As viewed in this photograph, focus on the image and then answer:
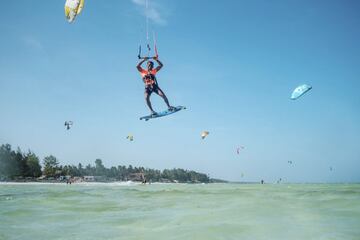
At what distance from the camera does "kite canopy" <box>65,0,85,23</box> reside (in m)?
11.9

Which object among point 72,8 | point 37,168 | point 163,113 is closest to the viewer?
point 72,8

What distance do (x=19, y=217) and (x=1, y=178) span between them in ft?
238

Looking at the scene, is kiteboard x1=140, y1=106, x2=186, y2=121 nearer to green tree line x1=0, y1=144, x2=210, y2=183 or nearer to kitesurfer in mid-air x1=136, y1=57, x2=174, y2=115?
kitesurfer in mid-air x1=136, y1=57, x2=174, y2=115

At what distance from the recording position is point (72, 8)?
1194cm

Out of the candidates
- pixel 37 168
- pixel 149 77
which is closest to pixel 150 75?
pixel 149 77

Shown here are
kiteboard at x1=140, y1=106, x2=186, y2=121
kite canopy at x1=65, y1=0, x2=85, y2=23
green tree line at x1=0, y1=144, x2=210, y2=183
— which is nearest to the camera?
kite canopy at x1=65, y1=0, x2=85, y2=23

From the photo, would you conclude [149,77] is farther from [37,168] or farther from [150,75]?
[37,168]

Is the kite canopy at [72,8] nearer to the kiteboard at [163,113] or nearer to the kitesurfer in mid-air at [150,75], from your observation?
the kitesurfer in mid-air at [150,75]

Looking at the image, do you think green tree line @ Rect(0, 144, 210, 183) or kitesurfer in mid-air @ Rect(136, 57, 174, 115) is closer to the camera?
kitesurfer in mid-air @ Rect(136, 57, 174, 115)

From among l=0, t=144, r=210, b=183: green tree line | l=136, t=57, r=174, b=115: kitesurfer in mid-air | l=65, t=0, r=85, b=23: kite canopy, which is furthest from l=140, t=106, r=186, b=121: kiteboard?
l=0, t=144, r=210, b=183: green tree line

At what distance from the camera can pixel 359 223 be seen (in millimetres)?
8266

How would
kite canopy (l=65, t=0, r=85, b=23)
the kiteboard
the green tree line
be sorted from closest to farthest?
1. kite canopy (l=65, t=0, r=85, b=23)
2. the kiteboard
3. the green tree line

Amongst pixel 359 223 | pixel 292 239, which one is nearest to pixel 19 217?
pixel 292 239

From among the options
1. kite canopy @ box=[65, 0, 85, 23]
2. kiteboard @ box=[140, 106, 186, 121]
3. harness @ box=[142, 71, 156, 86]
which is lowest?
kiteboard @ box=[140, 106, 186, 121]
